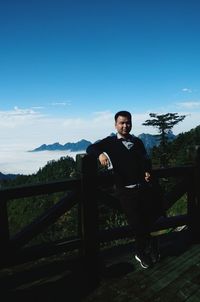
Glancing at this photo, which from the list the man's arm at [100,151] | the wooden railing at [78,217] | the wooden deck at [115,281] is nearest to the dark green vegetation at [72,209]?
the wooden railing at [78,217]

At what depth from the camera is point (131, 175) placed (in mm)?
5516

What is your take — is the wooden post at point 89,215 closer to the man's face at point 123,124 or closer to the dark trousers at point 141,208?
the dark trousers at point 141,208

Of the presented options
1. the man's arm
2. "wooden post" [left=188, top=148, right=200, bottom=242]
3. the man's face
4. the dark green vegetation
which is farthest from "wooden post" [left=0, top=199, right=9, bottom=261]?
"wooden post" [left=188, top=148, right=200, bottom=242]

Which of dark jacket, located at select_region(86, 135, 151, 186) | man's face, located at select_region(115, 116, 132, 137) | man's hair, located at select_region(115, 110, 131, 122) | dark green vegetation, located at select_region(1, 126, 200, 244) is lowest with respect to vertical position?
dark green vegetation, located at select_region(1, 126, 200, 244)

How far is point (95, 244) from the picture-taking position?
569 cm

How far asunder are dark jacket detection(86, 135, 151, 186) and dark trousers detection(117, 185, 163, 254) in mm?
160

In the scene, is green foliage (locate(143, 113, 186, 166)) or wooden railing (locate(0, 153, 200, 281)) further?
green foliage (locate(143, 113, 186, 166))

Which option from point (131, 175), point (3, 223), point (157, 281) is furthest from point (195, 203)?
point (3, 223)

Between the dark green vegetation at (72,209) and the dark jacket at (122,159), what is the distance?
1026 millimetres

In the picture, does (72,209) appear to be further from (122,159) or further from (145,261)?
(122,159)

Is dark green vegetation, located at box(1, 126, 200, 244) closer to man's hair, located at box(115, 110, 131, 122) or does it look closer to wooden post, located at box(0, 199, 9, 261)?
man's hair, located at box(115, 110, 131, 122)

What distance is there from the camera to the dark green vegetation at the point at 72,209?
32.0 meters

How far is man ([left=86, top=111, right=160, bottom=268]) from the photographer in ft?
18.1

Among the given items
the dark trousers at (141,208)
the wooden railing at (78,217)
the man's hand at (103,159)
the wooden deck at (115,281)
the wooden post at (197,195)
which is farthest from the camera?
the wooden post at (197,195)
